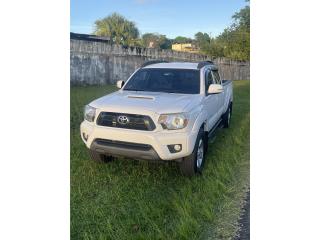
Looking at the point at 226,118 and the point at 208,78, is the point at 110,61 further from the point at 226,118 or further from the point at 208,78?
the point at 226,118

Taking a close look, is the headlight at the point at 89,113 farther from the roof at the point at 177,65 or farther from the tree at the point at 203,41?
the tree at the point at 203,41

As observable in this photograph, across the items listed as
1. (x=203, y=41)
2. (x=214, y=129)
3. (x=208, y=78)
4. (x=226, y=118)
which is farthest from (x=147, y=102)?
(x=226, y=118)

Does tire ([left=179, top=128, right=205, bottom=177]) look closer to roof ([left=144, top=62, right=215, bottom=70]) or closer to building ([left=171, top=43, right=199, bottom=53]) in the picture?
roof ([left=144, top=62, right=215, bottom=70])

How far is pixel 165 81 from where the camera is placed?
3.44 meters

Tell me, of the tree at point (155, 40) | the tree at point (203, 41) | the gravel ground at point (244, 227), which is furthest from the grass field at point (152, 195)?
the tree at point (155, 40)

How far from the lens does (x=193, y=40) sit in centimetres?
226

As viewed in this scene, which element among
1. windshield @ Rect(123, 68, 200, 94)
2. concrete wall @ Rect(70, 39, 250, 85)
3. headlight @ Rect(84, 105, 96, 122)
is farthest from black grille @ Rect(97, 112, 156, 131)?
windshield @ Rect(123, 68, 200, 94)

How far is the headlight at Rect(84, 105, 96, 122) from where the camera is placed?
2.89 metres

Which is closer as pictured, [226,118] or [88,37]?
[88,37]

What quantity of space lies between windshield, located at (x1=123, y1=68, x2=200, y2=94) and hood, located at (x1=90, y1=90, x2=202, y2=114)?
172 millimetres

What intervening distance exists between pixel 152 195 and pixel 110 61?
1.42 m
